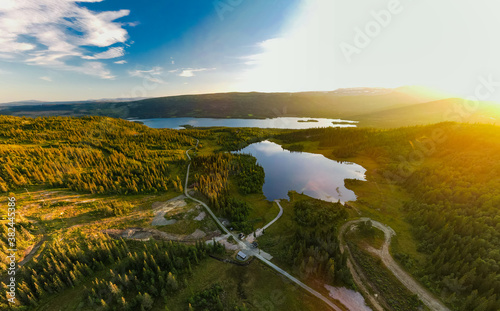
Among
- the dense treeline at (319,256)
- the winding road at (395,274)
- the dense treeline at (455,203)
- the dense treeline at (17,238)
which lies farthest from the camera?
the dense treeline at (319,256)

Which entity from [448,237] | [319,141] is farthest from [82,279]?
[319,141]

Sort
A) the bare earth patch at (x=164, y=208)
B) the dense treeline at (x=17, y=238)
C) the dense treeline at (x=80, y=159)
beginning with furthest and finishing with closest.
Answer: the dense treeline at (x=80, y=159) → the bare earth patch at (x=164, y=208) → the dense treeline at (x=17, y=238)

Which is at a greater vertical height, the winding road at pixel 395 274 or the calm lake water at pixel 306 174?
the calm lake water at pixel 306 174

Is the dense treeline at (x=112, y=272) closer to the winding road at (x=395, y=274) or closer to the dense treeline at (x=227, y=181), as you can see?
the dense treeline at (x=227, y=181)

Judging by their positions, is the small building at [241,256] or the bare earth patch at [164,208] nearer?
the small building at [241,256]

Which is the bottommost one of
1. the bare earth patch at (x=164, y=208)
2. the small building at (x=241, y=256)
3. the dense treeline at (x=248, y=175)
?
the small building at (x=241, y=256)

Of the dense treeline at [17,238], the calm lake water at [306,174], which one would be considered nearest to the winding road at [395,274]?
the calm lake water at [306,174]
